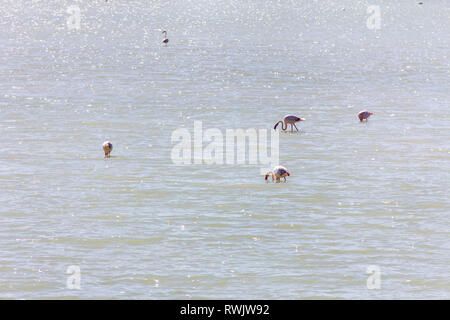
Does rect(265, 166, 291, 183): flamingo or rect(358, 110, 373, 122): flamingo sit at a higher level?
rect(358, 110, 373, 122): flamingo

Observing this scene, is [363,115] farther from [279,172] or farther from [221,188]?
[221,188]

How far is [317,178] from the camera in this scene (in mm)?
26734

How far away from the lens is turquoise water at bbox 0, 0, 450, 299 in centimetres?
1823

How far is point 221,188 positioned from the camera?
2558cm

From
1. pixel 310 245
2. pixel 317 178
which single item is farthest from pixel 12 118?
pixel 310 245

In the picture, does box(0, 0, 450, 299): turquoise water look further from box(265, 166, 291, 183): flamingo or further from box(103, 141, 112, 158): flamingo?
box(265, 166, 291, 183): flamingo

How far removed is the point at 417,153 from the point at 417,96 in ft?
50.4

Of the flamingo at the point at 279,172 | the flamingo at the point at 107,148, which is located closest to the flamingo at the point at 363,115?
the flamingo at the point at 279,172

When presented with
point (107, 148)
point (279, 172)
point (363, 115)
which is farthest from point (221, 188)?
point (363, 115)

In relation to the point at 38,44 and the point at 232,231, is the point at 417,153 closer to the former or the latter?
the point at 232,231

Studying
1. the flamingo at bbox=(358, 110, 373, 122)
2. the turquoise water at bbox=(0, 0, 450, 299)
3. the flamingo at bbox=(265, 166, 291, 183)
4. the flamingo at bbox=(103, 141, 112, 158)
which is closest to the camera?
the turquoise water at bbox=(0, 0, 450, 299)

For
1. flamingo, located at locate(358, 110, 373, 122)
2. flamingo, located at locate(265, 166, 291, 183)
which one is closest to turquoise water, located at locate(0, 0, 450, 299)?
flamingo, located at locate(265, 166, 291, 183)

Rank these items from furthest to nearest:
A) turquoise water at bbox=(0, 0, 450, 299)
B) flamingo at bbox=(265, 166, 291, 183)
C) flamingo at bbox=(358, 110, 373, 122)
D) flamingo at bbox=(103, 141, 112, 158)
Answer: flamingo at bbox=(358, 110, 373, 122) < flamingo at bbox=(103, 141, 112, 158) < flamingo at bbox=(265, 166, 291, 183) < turquoise water at bbox=(0, 0, 450, 299)

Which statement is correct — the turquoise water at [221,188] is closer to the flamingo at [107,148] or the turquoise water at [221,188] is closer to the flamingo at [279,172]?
the flamingo at [107,148]
